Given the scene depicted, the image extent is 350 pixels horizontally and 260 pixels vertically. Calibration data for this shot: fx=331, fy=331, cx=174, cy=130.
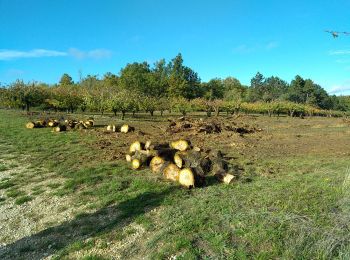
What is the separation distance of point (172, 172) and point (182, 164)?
0.53 meters

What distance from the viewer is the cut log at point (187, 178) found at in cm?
716

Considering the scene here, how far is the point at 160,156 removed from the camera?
348 inches

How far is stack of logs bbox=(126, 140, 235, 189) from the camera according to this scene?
7.34 meters

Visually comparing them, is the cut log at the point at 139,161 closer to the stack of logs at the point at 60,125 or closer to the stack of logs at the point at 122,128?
the stack of logs at the point at 122,128

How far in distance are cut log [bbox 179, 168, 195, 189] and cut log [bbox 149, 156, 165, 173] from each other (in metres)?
1.21

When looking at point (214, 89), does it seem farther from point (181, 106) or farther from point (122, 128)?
point (122, 128)

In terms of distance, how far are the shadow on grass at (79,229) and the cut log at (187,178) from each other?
75 cm

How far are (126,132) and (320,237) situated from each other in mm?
12257

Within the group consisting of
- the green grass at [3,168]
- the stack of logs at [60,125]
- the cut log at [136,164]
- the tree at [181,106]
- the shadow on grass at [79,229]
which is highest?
the tree at [181,106]

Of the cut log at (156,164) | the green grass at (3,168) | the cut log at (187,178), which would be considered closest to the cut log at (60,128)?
the green grass at (3,168)

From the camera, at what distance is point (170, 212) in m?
5.81

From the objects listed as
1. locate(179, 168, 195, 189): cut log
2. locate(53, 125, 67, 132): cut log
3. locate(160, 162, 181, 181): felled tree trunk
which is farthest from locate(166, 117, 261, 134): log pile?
locate(179, 168, 195, 189): cut log

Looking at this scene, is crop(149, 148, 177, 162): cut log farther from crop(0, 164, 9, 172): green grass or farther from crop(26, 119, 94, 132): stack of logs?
crop(26, 119, 94, 132): stack of logs

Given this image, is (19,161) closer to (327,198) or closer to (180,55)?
(327,198)
